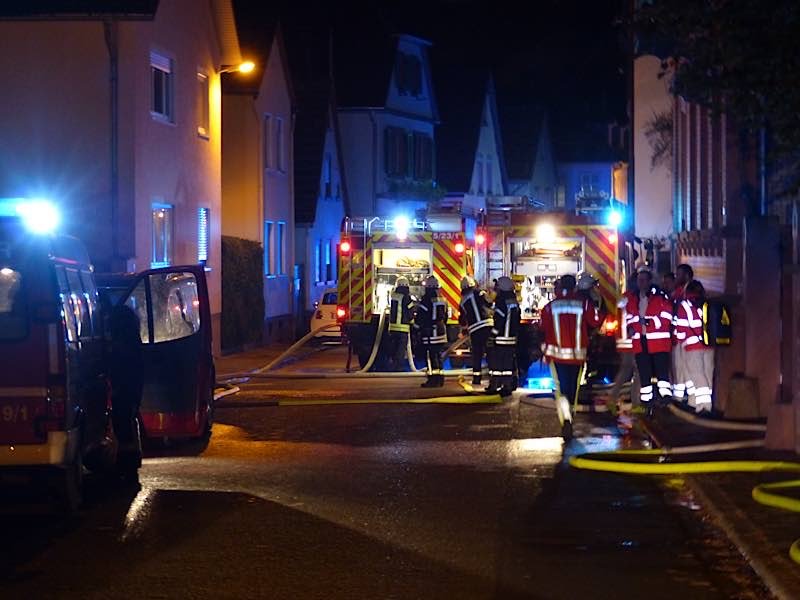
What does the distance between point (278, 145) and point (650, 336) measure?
2140 cm

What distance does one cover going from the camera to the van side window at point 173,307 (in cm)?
1403

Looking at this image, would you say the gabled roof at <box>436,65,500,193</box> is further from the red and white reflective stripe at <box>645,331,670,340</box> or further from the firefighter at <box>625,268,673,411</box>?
the red and white reflective stripe at <box>645,331,670,340</box>

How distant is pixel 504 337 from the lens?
1875 centimetres

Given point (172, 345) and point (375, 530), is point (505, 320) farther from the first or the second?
point (375, 530)

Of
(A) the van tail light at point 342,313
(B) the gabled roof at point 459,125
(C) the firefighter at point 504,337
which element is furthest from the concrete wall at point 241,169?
(B) the gabled roof at point 459,125

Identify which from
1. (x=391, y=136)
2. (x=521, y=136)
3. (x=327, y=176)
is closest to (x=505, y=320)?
(x=327, y=176)

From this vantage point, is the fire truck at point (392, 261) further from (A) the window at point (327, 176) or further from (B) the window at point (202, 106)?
(A) the window at point (327, 176)

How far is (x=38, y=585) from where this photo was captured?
833cm

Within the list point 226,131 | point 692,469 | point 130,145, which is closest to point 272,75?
point 226,131

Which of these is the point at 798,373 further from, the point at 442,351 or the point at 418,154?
the point at 418,154

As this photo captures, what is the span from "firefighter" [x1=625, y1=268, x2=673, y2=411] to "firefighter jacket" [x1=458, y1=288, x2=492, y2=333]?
10.3 ft

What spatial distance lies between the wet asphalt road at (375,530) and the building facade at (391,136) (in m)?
32.4

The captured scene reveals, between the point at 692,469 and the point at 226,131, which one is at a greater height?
the point at 226,131

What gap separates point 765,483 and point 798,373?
1.92 metres
